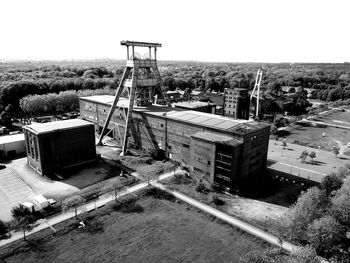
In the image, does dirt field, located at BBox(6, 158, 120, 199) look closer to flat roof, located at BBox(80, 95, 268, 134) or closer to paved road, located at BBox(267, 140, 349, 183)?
flat roof, located at BBox(80, 95, 268, 134)

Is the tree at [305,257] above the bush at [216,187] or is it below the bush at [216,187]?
above

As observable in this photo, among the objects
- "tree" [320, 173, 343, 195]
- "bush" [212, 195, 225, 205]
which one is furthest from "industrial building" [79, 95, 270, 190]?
"tree" [320, 173, 343, 195]

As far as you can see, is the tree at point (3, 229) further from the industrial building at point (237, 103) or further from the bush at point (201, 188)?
the industrial building at point (237, 103)

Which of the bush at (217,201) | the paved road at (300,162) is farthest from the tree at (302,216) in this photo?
the paved road at (300,162)

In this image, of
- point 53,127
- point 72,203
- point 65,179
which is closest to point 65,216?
point 72,203

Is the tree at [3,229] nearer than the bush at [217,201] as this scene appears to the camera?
Yes

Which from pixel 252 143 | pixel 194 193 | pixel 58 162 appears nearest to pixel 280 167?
pixel 252 143
